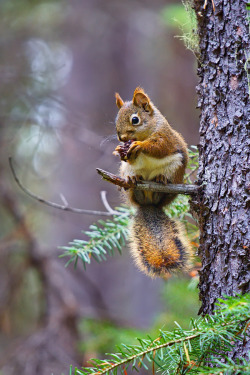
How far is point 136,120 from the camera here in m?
1.65

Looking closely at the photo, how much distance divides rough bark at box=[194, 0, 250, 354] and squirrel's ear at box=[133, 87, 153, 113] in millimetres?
413

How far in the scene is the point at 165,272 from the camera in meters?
1.39

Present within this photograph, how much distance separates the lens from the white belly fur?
1.59 m

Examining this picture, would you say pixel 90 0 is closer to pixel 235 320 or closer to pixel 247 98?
pixel 247 98

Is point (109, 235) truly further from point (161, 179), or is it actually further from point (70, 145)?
point (70, 145)

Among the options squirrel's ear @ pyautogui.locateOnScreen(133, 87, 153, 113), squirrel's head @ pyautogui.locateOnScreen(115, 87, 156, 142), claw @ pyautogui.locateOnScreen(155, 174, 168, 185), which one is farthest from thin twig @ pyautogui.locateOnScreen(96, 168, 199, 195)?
squirrel's ear @ pyautogui.locateOnScreen(133, 87, 153, 113)

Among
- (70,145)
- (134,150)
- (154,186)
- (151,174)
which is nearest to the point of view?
(154,186)

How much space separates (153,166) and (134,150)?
0.12 metres

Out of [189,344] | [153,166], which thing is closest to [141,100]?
[153,166]

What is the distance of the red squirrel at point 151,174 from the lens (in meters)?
1.43

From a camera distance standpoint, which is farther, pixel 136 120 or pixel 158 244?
pixel 136 120

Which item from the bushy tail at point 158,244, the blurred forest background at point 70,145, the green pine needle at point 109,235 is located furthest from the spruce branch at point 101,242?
the blurred forest background at point 70,145

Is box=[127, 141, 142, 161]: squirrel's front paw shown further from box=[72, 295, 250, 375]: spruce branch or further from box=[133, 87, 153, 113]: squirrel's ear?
box=[72, 295, 250, 375]: spruce branch

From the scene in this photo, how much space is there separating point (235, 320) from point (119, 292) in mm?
3805
